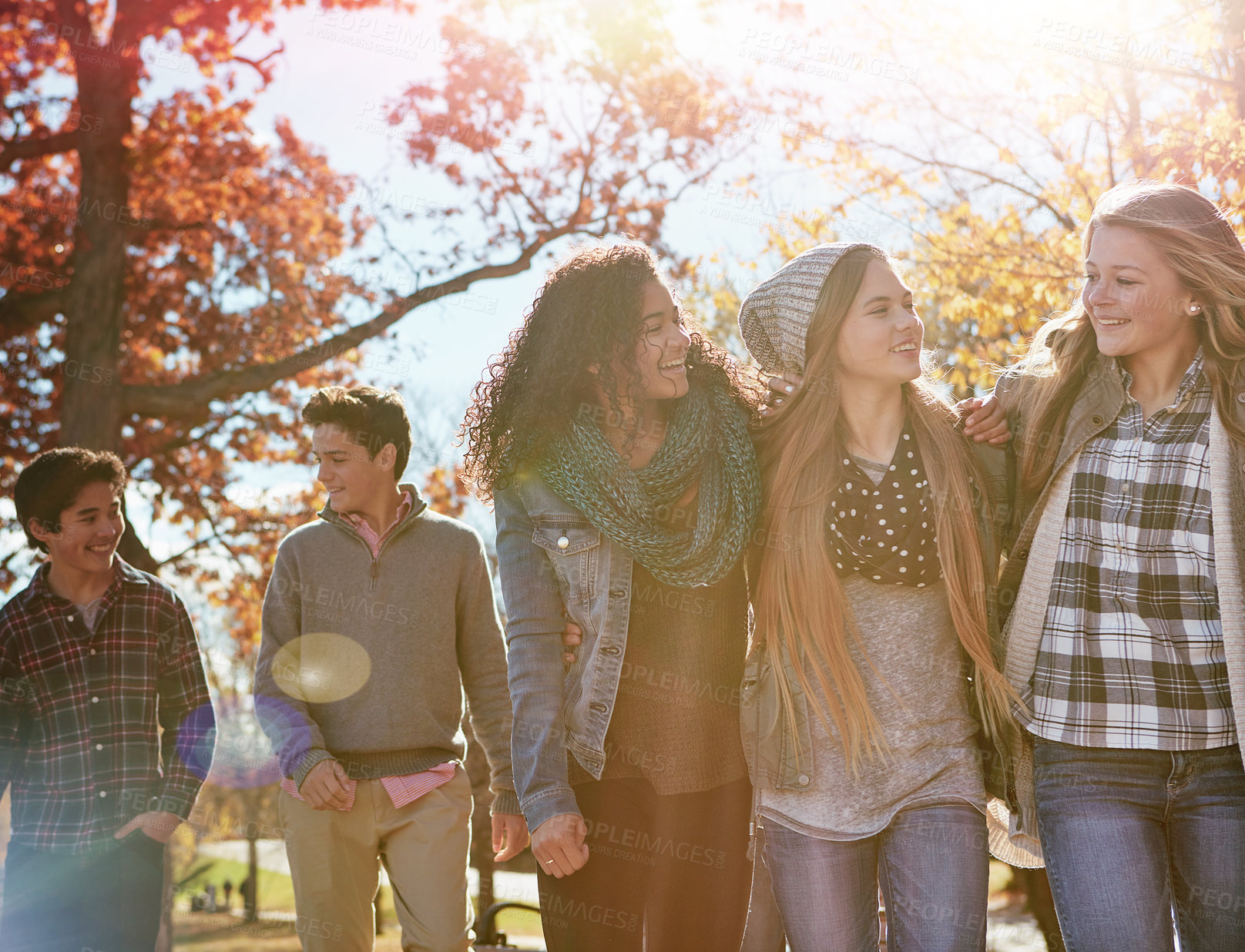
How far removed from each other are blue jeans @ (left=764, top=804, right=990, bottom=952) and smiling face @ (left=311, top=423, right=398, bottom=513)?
7.26ft

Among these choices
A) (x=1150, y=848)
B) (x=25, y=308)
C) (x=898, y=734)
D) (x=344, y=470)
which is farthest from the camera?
(x=25, y=308)

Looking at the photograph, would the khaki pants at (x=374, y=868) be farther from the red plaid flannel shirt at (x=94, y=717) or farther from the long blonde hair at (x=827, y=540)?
the long blonde hair at (x=827, y=540)

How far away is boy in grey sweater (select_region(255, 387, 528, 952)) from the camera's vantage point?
3.88 m

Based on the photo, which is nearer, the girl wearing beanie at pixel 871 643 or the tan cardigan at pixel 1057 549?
the tan cardigan at pixel 1057 549

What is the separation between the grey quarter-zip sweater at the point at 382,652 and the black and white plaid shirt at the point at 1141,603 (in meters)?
2.02

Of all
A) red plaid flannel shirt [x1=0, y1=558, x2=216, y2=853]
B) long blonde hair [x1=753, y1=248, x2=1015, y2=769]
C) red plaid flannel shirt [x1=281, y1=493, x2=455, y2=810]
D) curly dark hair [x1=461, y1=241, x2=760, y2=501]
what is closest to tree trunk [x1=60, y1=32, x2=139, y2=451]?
red plaid flannel shirt [x1=0, y1=558, x2=216, y2=853]

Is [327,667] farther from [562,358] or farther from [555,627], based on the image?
[562,358]

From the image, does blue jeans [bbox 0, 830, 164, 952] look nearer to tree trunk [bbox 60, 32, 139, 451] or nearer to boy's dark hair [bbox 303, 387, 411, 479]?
boy's dark hair [bbox 303, 387, 411, 479]

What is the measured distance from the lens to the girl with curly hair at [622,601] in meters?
2.70

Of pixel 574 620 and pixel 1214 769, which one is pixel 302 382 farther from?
pixel 1214 769

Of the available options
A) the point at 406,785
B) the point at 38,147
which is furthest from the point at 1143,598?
the point at 38,147

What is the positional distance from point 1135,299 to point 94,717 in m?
3.80

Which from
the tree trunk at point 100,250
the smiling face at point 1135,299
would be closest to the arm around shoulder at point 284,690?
the smiling face at point 1135,299

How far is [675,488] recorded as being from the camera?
295 centimetres
